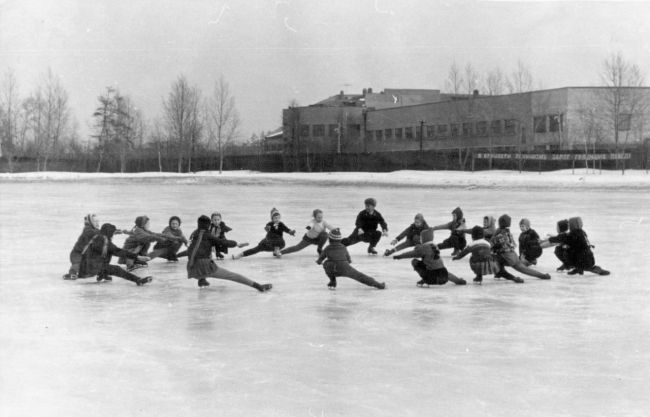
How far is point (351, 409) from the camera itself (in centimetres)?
458

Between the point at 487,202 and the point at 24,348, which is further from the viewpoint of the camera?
the point at 487,202

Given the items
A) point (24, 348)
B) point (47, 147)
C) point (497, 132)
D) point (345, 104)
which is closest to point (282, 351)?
point (24, 348)

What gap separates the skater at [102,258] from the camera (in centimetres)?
942

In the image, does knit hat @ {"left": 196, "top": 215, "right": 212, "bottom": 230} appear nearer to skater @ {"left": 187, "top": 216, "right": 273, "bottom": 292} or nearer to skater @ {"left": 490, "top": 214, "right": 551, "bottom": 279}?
skater @ {"left": 187, "top": 216, "right": 273, "bottom": 292}

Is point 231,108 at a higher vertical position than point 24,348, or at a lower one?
higher

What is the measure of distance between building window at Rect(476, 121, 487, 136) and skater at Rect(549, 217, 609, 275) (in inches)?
1922

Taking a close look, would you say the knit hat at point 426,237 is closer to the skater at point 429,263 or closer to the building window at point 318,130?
the skater at point 429,263

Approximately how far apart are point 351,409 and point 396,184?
3905cm

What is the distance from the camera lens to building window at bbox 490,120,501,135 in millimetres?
56969

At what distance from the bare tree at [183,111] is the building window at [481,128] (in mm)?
24158

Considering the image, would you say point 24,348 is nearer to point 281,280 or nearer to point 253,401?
point 253,401

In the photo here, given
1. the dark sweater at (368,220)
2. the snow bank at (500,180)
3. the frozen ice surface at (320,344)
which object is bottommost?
the frozen ice surface at (320,344)

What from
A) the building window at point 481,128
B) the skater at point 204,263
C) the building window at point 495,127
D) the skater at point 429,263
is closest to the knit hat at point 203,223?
the skater at point 204,263

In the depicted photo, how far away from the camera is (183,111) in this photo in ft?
215
